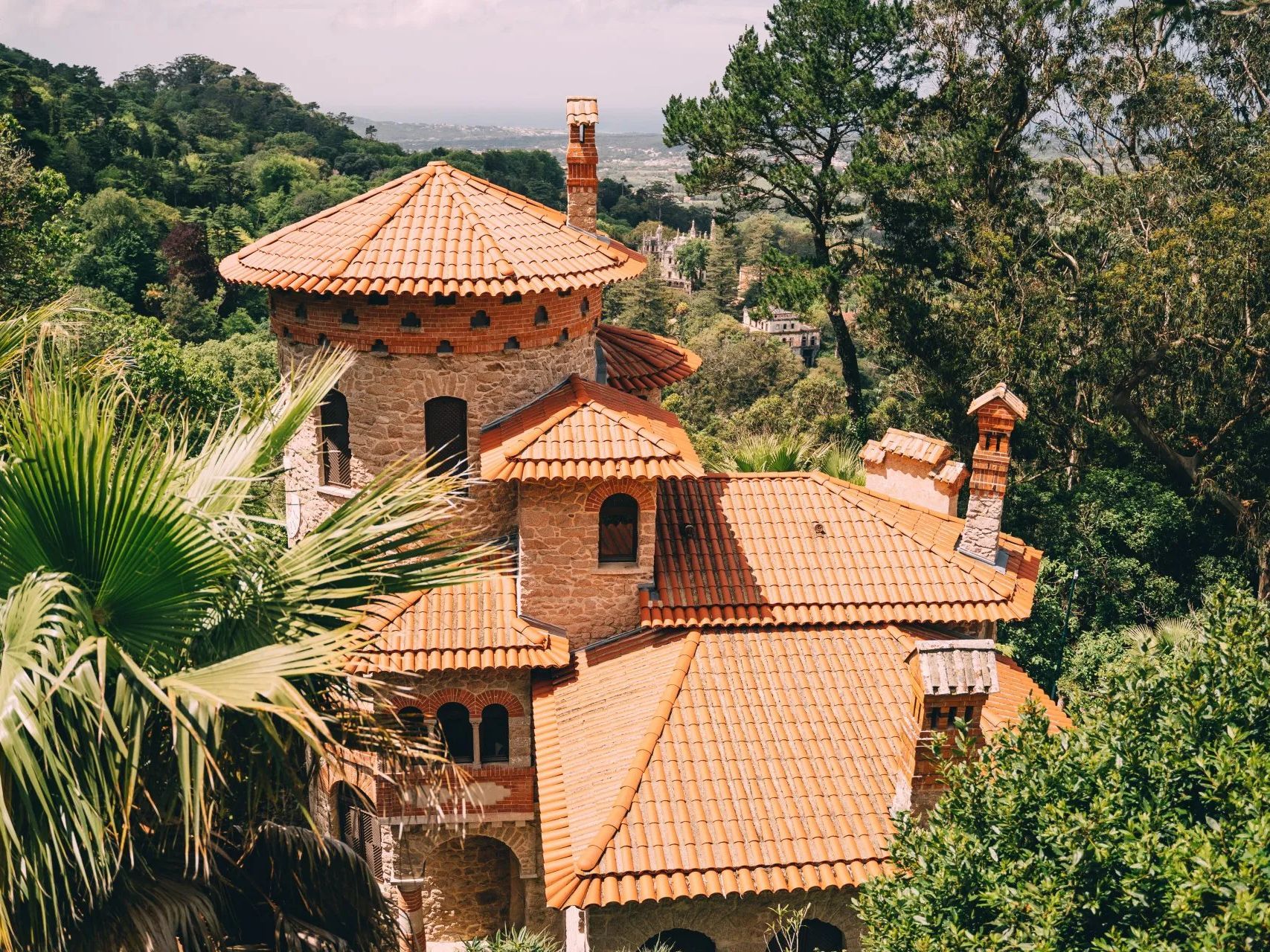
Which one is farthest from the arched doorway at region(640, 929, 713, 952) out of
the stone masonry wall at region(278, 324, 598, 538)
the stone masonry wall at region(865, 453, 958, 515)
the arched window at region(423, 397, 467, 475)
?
the stone masonry wall at region(865, 453, 958, 515)

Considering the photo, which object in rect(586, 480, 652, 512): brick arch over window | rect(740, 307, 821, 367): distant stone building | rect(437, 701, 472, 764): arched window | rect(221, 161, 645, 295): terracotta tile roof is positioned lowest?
rect(740, 307, 821, 367): distant stone building

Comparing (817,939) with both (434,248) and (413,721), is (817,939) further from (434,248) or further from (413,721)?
(434,248)

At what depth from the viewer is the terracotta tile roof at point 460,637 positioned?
13.2 metres

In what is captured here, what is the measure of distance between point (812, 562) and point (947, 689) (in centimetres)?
396

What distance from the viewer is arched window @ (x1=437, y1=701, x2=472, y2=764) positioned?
46.3 feet

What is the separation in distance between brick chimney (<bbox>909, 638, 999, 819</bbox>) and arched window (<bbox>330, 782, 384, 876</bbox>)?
7.77 m

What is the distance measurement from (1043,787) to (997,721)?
19.2 feet

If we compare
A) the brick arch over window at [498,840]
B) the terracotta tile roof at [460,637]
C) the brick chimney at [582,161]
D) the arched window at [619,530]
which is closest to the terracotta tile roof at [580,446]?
the arched window at [619,530]

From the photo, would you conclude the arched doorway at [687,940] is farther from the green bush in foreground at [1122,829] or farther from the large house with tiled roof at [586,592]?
the green bush in foreground at [1122,829]

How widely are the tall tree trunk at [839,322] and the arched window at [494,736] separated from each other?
61.8 ft

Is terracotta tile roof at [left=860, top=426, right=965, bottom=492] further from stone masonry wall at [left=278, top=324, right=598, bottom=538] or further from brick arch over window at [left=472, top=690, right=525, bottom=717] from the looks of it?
brick arch over window at [left=472, top=690, right=525, bottom=717]

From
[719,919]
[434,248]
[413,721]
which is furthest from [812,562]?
[413,721]

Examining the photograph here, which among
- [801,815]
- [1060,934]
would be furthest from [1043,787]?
[801,815]

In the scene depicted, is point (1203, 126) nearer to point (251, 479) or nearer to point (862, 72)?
point (862, 72)
